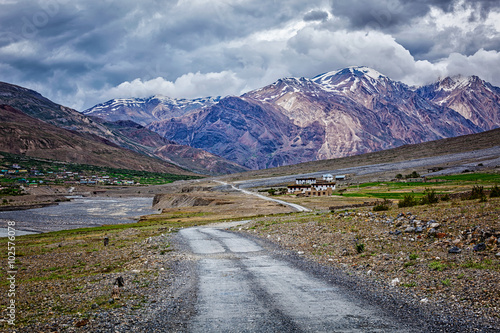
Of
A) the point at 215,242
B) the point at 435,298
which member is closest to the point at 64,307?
the point at 435,298

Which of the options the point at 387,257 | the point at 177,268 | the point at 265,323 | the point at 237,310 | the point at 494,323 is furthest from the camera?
the point at 177,268

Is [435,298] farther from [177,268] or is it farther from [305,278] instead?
[177,268]

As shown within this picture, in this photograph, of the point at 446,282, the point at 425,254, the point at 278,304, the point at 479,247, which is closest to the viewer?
the point at 278,304

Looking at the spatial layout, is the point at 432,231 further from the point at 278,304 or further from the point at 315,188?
the point at 315,188

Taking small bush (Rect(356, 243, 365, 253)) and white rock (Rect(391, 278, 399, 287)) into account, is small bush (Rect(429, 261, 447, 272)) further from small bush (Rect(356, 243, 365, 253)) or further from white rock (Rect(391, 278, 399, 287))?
small bush (Rect(356, 243, 365, 253))

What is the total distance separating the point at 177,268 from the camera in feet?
60.8

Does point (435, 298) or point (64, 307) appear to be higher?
point (64, 307)

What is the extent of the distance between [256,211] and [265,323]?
56682 millimetres

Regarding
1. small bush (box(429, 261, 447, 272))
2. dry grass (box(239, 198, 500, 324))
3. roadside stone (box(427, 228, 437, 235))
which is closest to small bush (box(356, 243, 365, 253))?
dry grass (box(239, 198, 500, 324))

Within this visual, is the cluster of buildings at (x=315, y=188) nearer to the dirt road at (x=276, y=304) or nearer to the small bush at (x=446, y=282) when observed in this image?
the dirt road at (x=276, y=304)

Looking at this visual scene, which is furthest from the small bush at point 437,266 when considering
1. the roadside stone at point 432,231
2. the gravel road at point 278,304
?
the roadside stone at point 432,231

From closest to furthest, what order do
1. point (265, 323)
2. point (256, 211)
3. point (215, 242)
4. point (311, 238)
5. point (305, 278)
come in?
point (265, 323)
point (305, 278)
point (311, 238)
point (215, 242)
point (256, 211)

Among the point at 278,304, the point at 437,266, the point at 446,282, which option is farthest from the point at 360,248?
the point at 278,304

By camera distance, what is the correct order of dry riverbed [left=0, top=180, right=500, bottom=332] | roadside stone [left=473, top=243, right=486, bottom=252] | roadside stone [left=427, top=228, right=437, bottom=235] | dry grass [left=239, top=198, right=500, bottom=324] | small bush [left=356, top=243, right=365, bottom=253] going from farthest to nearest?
small bush [left=356, top=243, right=365, bottom=253]
roadside stone [left=427, top=228, right=437, bottom=235]
roadside stone [left=473, top=243, right=486, bottom=252]
dry grass [left=239, top=198, right=500, bottom=324]
dry riverbed [left=0, top=180, right=500, bottom=332]
